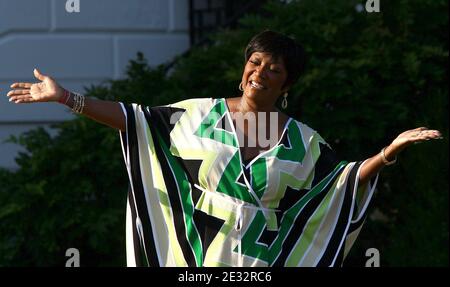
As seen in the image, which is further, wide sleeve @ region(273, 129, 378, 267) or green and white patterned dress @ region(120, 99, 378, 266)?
wide sleeve @ region(273, 129, 378, 267)

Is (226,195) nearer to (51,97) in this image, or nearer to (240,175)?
(240,175)

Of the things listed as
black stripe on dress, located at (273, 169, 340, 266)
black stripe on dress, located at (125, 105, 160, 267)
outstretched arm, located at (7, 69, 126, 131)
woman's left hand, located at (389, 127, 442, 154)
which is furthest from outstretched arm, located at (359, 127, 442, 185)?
outstretched arm, located at (7, 69, 126, 131)

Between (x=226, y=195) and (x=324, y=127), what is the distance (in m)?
2.51

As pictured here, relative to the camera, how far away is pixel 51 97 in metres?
4.90

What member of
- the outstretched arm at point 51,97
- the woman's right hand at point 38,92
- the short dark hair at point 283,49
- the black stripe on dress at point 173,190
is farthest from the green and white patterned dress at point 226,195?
the woman's right hand at point 38,92

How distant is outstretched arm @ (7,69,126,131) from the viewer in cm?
491

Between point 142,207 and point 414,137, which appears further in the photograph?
point 142,207

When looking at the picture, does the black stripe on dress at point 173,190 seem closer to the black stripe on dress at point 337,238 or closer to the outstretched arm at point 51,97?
the outstretched arm at point 51,97

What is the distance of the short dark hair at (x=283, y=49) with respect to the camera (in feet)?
16.9

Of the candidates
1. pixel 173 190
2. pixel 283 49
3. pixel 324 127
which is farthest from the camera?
pixel 324 127

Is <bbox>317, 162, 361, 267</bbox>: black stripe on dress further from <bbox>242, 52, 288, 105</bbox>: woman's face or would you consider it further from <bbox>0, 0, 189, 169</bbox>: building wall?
<bbox>0, 0, 189, 169</bbox>: building wall

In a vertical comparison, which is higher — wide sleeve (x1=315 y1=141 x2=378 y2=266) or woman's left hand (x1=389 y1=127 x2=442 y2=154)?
woman's left hand (x1=389 y1=127 x2=442 y2=154)

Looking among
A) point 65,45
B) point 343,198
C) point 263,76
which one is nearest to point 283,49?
point 263,76

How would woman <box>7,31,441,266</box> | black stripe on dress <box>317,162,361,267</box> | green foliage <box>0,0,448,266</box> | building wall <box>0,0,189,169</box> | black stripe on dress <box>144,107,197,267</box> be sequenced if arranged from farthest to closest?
building wall <box>0,0,189,169</box> < green foliage <box>0,0,448,266</box> < black stripe on dress <box>317,162,361,267</box> < black stripe on dress <box>144,107,197,267</box> < woman <box>7,31,441,266</box>
